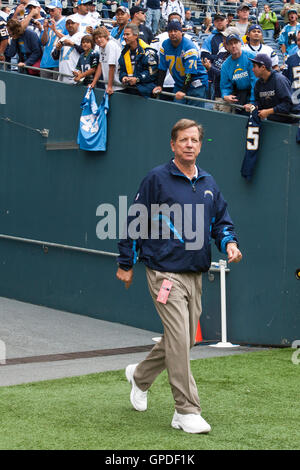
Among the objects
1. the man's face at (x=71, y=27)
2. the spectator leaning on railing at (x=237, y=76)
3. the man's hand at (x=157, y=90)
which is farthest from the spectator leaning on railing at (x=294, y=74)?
the man's face at (x=71, y=27)

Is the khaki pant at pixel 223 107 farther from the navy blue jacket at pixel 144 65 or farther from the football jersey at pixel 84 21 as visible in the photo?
the football jersey at pixel 84 21

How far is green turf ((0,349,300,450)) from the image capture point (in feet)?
18.9

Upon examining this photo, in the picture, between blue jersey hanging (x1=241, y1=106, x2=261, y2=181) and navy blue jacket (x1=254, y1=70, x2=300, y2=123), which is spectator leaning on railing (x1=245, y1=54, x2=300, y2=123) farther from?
blue jersey hanging (x1=241, y1=106, x2=261, y2=181)

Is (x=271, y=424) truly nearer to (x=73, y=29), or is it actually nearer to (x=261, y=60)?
(x=261, y=60)

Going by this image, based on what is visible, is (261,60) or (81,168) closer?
(261,60)

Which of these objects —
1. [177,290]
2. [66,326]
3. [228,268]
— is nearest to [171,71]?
[228,268]

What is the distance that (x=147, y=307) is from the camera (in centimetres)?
1155

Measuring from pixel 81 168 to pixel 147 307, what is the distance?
7.68ft

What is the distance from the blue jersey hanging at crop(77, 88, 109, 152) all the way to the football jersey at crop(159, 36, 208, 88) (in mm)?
1068

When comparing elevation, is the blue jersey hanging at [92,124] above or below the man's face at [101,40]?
below

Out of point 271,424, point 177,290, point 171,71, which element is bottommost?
point 271,424

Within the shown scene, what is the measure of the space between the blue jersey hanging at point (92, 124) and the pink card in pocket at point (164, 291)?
6.25 meters

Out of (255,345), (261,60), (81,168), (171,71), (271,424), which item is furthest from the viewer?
(81,168)

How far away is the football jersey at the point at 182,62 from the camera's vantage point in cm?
1105
